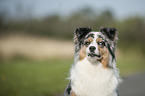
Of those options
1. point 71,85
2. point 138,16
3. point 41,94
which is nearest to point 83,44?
point 71,85

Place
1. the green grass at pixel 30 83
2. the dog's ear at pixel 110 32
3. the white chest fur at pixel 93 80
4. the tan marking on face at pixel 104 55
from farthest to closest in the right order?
1. the green grass at pixel 30 83
2. the dog's ear at pixel 110 32
3. the tan marking on face at pixel 104 55
4. the white chest fur at pixel 93 80

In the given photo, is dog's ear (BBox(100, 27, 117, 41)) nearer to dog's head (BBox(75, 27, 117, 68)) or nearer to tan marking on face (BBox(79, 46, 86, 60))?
dog's head (BBox(75, 27, 117, 68))

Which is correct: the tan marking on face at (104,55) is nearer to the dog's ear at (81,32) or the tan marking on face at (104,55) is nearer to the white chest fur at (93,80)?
the white chest fur at (93,80)

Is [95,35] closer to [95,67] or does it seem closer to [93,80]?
[95,67]

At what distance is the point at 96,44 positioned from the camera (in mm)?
5121

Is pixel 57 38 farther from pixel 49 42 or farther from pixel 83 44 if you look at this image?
pixel 83 44

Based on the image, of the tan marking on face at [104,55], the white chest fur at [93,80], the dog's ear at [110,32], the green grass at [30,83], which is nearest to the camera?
the white chest fur at [93,80]

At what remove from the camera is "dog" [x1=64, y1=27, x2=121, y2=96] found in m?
5.04

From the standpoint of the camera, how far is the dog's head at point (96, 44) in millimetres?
5066

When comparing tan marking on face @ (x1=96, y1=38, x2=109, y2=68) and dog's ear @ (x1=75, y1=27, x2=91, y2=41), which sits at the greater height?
dog's ear @ (x1=75, y1=27, x2=91, y2=41)

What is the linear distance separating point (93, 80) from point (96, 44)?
71cm

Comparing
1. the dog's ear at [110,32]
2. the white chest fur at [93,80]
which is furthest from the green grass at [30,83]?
the dog's ear at [110,32]

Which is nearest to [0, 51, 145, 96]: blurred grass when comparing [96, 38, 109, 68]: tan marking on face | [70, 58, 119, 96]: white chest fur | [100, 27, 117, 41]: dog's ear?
[70, 58, 119, 96]: white chest fur

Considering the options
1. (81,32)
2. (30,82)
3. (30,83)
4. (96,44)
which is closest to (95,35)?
(96,44)
